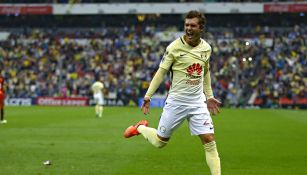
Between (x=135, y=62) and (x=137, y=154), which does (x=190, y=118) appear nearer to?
(x=137, y=154)

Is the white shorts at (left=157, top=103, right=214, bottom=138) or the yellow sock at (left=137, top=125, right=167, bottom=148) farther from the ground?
the white shorts at (left=157, top=103, right=214, bottom=138)

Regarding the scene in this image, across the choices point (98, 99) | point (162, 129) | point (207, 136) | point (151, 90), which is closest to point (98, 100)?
point (98, 99)

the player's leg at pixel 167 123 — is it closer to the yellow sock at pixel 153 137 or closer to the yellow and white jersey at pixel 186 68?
the yellow sock at pixel 153 137

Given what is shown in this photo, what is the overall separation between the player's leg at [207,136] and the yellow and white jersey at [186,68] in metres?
0.25

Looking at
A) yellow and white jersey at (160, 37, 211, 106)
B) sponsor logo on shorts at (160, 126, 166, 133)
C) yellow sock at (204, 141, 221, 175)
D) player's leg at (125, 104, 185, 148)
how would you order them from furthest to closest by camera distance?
sponsor logo on shorts at (160, 126, 166, 133), player's leg at (125, 104, 185, 148), yellow and white jersey at (160, 37, 211, 106), yellow sock at (204, 141, 221, 175)

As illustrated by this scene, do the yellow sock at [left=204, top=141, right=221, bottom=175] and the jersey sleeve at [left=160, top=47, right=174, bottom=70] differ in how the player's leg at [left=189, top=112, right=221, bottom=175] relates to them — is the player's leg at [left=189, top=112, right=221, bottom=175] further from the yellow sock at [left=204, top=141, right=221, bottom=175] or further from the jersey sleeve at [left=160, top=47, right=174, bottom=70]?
the jersey sleeve at [left=160, top=47, right=174, bottom=70]

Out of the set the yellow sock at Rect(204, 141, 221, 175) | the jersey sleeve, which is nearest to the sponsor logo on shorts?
the yellow sock at Rect(204, 141, 221, 175)

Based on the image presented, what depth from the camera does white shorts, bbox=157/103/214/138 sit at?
9.27 metres

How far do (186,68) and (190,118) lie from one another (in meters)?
0.78

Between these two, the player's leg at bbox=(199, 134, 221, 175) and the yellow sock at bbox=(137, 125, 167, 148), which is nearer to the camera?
the player's leg at bbox=(199, 134, 221, 175)

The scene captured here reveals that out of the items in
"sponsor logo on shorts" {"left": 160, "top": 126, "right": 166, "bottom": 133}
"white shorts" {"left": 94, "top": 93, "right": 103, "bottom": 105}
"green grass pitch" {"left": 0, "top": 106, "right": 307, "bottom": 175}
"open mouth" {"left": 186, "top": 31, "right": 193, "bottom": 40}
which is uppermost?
"open mouth" {"left": 186, "top": 31, "right": 193, "bottom": 40}

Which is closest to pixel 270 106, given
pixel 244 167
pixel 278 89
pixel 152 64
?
pixel 278 89

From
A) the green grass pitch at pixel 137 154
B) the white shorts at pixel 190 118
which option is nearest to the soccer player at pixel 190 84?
the white shorts at pixel 190 118

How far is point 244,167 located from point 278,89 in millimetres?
37290
